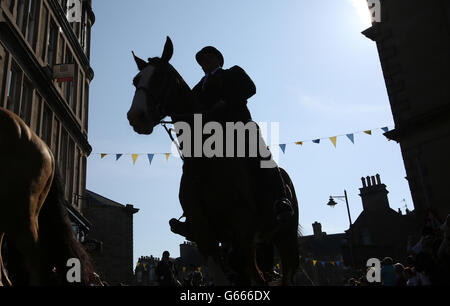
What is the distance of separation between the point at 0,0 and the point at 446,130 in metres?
20.9

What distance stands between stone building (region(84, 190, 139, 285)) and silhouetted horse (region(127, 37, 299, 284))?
3804cm

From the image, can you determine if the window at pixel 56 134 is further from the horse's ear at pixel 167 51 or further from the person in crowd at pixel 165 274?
the horse's ear at pixel 167 51

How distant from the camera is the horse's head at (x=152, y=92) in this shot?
400 cm

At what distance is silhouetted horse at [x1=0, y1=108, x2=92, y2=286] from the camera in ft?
13.3

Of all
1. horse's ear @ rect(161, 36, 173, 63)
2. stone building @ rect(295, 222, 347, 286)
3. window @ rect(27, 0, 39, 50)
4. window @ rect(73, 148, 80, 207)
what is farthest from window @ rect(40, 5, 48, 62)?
stone building @ rect(295, 222, 347, 286)

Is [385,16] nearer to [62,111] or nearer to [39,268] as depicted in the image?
[62,111]

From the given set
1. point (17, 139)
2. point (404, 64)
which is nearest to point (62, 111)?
point (404, 64)

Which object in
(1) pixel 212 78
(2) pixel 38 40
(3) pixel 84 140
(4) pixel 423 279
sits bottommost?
(4) pixel 423 279

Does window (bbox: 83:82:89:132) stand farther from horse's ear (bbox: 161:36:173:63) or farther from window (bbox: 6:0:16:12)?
horse's ear (bbox: 161:36:173:63)

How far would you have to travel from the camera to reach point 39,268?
4.02 metres

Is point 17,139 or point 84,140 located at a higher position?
point 84,140

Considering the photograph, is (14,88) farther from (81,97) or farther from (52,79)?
(81,97)

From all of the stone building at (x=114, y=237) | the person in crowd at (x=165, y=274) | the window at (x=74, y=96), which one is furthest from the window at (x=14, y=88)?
the stone building at (x=114, y=237)

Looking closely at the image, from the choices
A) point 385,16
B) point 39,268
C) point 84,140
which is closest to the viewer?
point 39,268
